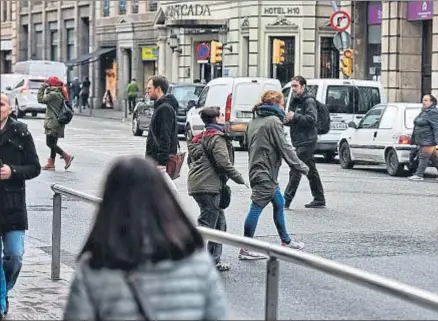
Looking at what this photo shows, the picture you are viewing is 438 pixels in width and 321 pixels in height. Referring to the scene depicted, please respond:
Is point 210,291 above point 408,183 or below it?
above

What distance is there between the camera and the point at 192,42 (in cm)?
5091

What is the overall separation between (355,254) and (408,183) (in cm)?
884

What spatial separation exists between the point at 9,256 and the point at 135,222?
4399 mm

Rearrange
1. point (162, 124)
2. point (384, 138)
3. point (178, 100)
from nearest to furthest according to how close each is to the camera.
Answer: point (162, 124) < point (384, 138) < point (178, 100)

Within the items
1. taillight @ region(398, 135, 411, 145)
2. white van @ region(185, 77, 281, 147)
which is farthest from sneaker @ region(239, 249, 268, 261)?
white van @ region(185, 77, 281, 147)

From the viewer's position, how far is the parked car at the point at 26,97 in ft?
149

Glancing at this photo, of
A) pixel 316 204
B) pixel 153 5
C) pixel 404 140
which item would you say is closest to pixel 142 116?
pixel 404 140

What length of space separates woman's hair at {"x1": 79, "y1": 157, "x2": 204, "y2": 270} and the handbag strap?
5cm

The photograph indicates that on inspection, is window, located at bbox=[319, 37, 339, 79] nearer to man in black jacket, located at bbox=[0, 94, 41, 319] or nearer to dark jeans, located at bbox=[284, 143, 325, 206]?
dark jeans, located at bbox=[284, 143, 325, 206]

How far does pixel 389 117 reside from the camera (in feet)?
72.2

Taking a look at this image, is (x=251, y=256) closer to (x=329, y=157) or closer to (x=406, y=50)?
(x=329, y=157)

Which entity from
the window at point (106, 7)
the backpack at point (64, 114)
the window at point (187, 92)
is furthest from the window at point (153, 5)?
the backpack at point (64, 114)

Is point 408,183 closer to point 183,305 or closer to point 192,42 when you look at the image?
point 183,305

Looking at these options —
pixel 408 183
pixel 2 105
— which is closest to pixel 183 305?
pixel 2 105
